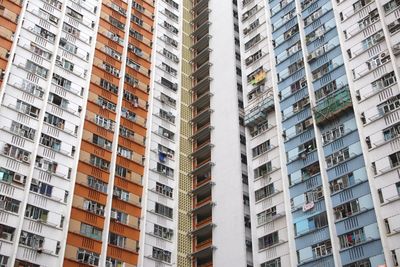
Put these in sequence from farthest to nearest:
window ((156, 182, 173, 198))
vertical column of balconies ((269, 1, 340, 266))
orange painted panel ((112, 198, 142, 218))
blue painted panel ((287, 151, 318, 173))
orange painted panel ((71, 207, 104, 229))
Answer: window ((156, 182, 173, 198)) < orange painted panel ((112, 198, 142, 218)) < blue painted panel ((287, 151, 318, 173)) < orange painted panel ((71, 207, 104, 229)) < vertical column of balconies ((269, 1, 340, 266))

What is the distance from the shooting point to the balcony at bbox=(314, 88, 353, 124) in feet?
158

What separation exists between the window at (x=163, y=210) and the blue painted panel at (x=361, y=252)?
61.7 ft

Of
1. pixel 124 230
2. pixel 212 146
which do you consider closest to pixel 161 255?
pixel 124 230

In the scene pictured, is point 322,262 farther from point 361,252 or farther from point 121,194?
point 121,194

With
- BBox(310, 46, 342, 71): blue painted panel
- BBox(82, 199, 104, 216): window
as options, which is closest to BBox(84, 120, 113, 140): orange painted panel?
BBox(82, 199, 104, 216): window

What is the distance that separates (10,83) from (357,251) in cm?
3256

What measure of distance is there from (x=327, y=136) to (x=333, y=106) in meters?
2.66

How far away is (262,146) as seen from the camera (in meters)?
54.8

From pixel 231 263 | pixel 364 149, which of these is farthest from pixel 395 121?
pixel 231 263

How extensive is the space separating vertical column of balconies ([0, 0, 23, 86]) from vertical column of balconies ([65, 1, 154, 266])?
28.4 feet

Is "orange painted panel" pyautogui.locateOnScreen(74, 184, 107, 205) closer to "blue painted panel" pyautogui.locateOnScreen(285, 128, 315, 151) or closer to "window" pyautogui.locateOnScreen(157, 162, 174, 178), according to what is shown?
"window" pyautogui.locateOnScreen(157, 162, 174, 178)

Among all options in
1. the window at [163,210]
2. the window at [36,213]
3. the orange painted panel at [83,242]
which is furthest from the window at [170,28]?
the window at [36,213]

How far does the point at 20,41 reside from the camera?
52.8 m

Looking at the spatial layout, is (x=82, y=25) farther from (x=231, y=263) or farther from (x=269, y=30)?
(x=231, y=263)
